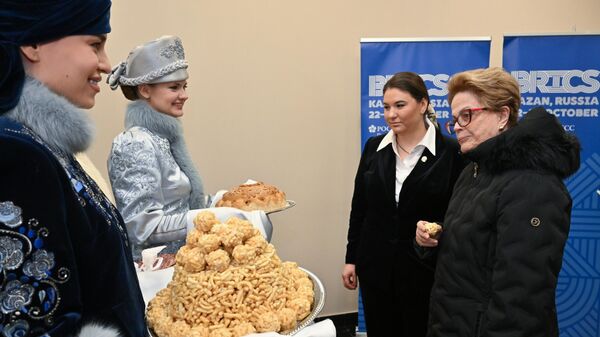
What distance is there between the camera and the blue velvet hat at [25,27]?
0.71 m

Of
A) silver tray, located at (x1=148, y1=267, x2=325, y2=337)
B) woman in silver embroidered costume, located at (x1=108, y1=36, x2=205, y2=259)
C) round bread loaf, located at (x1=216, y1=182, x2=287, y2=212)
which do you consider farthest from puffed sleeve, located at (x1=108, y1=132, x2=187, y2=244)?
round bread loaf, located at (x1=216, y1=182, x2=287, y2=212)

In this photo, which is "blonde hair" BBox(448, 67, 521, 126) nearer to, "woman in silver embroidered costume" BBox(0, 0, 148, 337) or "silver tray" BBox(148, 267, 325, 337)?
"silver tray" BBox(148, 267, 325, 337)

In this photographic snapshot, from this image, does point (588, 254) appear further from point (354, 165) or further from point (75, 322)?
point (75, 322)

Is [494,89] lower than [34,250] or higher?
higher

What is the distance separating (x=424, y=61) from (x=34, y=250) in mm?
2698

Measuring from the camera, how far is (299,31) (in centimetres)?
318

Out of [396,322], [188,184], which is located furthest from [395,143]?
[188,184]

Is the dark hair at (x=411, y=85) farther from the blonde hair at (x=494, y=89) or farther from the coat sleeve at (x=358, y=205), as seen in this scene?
the blonde hair at (x=494, y=89)

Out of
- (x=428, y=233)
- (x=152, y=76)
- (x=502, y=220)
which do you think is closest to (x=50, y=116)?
(x=152, y=76)

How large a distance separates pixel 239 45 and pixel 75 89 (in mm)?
2394

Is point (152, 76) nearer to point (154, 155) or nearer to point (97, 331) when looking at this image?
point (154, 155)

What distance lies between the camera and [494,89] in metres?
1.55

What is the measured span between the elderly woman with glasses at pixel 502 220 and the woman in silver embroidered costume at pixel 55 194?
99 cm

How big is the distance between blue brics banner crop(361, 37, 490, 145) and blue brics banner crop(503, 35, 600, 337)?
215 mm
